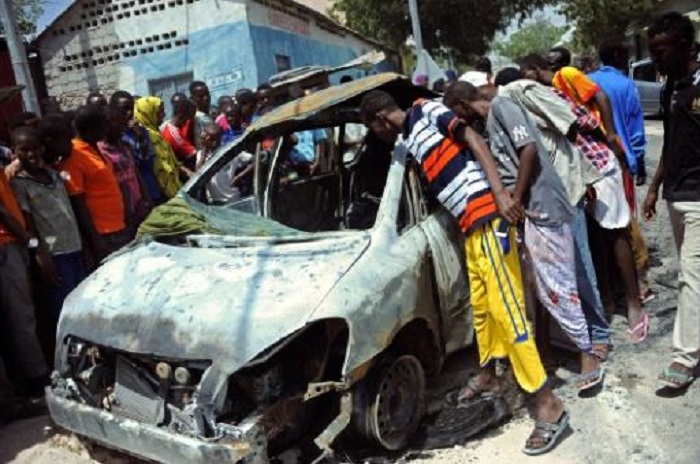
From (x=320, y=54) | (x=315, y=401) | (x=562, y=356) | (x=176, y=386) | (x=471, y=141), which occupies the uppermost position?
(x=320, y=54)

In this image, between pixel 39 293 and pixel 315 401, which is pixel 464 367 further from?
pixel 39 293

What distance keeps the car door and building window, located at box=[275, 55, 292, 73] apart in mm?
13256

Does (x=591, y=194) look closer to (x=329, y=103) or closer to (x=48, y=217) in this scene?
(x=329, y=103)

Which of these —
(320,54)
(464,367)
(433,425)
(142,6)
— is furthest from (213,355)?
(320,54)

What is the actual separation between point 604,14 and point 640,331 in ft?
98.5

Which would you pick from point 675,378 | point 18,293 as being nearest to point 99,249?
point 18,293

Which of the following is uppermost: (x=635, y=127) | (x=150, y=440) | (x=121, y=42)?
(x=121, y=42)

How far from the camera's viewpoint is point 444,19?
27.5m

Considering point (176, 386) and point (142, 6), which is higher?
point (142, 6)

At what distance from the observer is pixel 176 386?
3320mm

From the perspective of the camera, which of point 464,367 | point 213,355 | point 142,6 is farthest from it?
point 142,6

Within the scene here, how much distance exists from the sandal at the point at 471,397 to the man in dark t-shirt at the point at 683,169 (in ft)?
3.03

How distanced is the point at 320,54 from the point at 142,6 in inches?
259

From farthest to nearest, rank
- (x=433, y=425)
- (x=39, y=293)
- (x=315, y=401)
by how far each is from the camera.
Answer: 1. (x=39, y=293)
2. (x=433, y=425)
3. (x=315, y=401)
